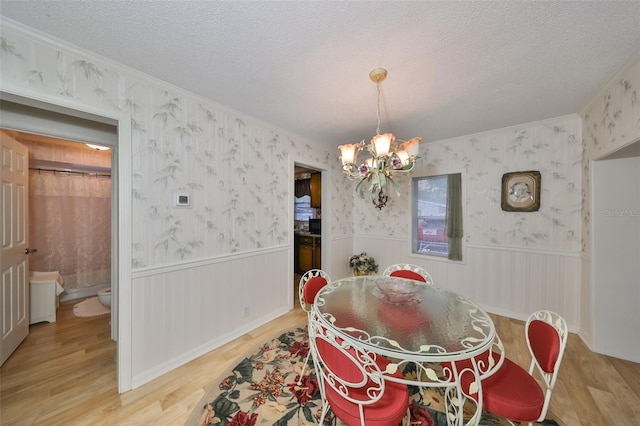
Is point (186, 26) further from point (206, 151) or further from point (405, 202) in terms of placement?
point (405, 202)

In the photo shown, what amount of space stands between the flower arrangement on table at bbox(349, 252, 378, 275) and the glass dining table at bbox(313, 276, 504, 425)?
186 centimetres

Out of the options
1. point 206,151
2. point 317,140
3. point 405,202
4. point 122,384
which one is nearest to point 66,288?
point 122,384

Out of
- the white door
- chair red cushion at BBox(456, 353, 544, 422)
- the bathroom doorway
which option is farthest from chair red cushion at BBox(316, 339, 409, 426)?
the bathroom doorway

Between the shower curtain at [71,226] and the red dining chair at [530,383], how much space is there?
522cm

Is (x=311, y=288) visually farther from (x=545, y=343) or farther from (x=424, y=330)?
(x=545, y=343)

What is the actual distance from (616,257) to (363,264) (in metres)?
2.81

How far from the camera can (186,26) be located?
1.32m

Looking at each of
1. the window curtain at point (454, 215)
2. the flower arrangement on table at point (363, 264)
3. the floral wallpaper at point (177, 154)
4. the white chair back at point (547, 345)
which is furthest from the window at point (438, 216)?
→ the floral wallpaper at point (177, 154)

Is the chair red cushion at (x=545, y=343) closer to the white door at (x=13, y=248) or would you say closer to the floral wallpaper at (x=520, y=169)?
the floral wallpaper at (x=520, y=169)

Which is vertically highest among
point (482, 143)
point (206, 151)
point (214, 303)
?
point (482, 143)

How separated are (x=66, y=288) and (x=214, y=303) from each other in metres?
3.08

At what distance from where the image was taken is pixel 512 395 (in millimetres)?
1113

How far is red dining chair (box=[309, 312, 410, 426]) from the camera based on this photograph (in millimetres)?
1000

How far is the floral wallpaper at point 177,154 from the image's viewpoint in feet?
4.73
